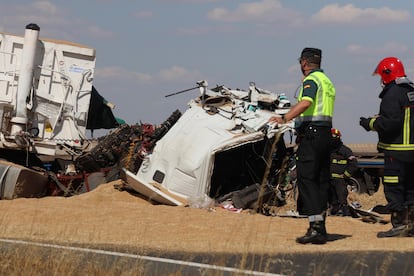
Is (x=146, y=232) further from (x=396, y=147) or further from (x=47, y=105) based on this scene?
(x=47, y=105)

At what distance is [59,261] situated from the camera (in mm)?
6898

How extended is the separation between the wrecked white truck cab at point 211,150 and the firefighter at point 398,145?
15.3 feet

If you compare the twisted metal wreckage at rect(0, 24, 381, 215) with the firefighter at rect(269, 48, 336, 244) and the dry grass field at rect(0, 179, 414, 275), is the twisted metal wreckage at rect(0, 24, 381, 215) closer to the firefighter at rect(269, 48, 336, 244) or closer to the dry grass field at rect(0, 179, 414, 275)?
the dry grass field at rect(0, 179, 414, 275)

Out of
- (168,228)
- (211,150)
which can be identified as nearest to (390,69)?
(168,228)

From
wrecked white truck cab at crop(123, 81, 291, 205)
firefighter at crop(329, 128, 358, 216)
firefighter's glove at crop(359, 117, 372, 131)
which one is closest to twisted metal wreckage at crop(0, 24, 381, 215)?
wrecked white truck cab at crop(123, 81, 291, 205)

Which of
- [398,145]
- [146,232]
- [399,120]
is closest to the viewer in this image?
[399,120]

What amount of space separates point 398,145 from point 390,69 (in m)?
0.88

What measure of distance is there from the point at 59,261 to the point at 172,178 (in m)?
7.43

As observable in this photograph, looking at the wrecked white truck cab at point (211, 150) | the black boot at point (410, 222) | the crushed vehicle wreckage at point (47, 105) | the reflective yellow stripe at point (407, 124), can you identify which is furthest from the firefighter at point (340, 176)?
the reflective yellow stripe at point (407, 124)

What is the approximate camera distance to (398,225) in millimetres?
9211

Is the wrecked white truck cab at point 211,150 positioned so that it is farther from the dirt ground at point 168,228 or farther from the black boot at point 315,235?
the black boot at point 315,235

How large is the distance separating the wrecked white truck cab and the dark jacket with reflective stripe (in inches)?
185

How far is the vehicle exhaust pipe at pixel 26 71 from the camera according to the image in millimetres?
16953

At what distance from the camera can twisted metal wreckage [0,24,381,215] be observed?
14000mm
